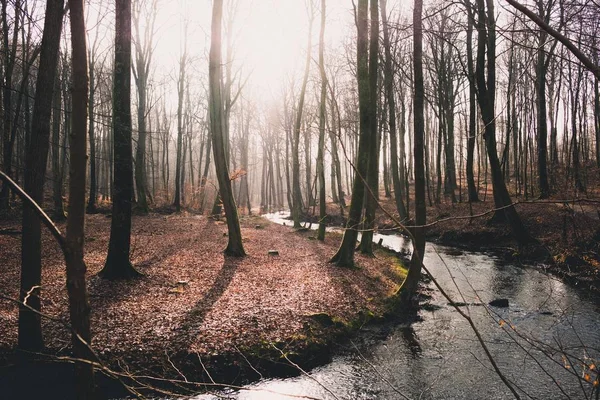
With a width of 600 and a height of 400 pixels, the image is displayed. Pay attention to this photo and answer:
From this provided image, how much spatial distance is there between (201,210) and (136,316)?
65.2ft

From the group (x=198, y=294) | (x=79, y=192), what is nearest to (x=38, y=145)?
(x=79, y=192)

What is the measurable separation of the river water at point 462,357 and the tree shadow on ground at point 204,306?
1094mm

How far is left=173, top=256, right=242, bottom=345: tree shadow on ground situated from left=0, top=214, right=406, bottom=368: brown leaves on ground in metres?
0.02

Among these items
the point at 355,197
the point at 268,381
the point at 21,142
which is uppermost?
the point at 21,142

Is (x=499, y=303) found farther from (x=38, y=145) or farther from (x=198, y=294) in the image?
(x=38, y=145)

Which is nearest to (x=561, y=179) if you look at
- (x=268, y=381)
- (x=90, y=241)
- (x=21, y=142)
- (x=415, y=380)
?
(x=415, y=380)

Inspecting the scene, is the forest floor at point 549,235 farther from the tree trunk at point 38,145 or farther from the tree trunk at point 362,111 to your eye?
the tree trunk at point 38,145

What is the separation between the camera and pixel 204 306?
7.27 meters

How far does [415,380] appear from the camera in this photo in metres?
5.66

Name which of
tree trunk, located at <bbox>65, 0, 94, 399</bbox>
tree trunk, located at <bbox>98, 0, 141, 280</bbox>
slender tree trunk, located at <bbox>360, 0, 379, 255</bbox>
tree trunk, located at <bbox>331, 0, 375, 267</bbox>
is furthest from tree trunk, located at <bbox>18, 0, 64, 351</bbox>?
tree trunk, located at <bbox>331, 0, 375, 267</bbox>

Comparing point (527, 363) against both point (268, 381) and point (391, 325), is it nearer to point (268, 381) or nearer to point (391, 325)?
point (391, 325)

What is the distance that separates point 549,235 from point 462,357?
375 inches

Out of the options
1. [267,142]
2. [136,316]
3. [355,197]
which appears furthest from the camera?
[267,142]

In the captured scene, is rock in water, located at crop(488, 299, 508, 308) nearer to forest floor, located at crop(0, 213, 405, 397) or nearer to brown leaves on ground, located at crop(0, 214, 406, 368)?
forest floor, located at crop(0, 213, 405, 397)
